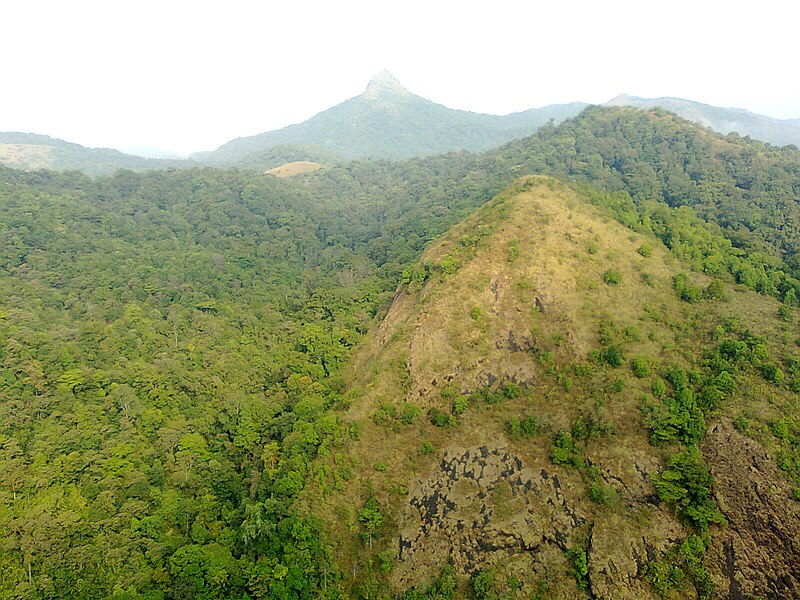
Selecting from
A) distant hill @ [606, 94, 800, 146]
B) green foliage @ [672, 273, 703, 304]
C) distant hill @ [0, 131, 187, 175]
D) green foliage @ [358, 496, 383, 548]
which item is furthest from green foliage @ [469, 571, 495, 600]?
distant hill @ [606, 94, 800, 146]

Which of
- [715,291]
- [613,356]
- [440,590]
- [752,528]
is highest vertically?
[715,291]

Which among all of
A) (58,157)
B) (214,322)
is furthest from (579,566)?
(58,157)

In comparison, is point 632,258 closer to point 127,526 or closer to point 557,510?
point 557,510

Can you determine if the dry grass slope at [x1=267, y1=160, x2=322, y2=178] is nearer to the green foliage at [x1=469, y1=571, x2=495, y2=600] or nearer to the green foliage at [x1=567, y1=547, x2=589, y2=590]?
the green foliage at [x1=469, y1=571, x2=495, y2=600]

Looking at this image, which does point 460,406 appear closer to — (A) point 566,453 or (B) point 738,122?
(A) point 566,453

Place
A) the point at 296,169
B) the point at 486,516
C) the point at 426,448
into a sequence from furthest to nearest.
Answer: the point at 296,169 < the point at 426,448 < the point at 486,516

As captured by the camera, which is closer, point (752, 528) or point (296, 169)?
point (752, 528)

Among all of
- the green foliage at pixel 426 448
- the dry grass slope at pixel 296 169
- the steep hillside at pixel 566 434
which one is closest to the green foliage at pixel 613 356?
the steep hillside at pixel 566 434
